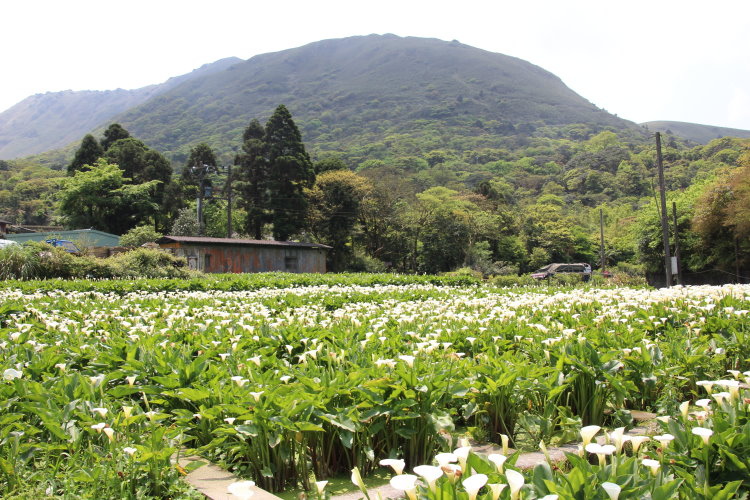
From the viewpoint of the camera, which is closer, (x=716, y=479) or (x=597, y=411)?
(x=716, y=479)

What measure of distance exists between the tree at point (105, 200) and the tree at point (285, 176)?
9356 millimetres

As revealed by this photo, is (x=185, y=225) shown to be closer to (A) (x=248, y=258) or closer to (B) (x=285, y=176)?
(B) (x=285, y=176)

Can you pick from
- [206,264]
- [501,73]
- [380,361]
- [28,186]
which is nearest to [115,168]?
[206,264]

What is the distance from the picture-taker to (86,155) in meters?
43.4

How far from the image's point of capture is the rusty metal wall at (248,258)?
2727 cm

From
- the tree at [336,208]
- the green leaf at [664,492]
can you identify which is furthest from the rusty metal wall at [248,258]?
the green leaf at [664,492]

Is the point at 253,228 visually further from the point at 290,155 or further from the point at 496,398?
the point at 496,398

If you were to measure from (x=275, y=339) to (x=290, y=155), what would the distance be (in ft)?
120

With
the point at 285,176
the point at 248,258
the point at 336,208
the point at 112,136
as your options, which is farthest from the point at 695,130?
the point at 248,258

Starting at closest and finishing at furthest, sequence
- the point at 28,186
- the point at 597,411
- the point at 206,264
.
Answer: the point at 597,411 < the point at 206,264 < the point at 28,186

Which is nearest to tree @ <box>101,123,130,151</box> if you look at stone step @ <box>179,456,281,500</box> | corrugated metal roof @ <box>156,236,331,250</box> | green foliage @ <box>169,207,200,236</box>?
green foliage @ <box>169,207,200,236</box>

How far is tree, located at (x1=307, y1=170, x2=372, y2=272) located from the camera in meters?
40.1

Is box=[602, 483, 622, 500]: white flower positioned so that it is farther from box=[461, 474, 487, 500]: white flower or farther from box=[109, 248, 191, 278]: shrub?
box=[109, 248, 191, 278]: shrub

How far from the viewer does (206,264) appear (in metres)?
27.9
